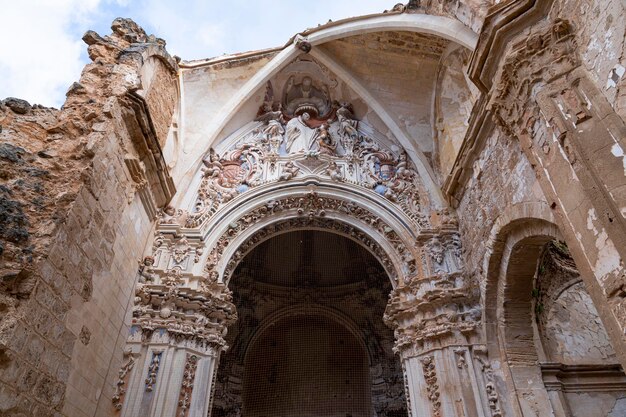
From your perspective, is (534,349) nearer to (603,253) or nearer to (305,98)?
(603,253)

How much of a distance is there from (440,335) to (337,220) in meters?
2.63

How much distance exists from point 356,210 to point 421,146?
1875 mm

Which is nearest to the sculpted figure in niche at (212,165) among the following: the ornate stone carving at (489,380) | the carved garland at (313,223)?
the carved garland at (313,223)

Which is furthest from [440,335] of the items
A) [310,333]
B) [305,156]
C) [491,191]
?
[310,333]

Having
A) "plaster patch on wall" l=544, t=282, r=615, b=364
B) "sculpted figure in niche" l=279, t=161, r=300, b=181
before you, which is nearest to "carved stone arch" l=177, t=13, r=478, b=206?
"sculpted figure in niche" l=279, t=161, r=300, b=181

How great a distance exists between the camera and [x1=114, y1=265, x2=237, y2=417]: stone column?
5.21m

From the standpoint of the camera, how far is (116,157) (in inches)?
Result: 187

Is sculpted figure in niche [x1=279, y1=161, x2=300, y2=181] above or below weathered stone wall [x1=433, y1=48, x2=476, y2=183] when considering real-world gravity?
below

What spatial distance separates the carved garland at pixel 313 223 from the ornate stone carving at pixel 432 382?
148 centimetres

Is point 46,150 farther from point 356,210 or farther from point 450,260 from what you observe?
point 450,260

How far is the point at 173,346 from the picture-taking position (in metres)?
5.58

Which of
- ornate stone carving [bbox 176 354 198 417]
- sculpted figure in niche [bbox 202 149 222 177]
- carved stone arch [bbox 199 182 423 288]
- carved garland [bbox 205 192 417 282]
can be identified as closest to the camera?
ornate stone carving [bbox 176 354 198 417]

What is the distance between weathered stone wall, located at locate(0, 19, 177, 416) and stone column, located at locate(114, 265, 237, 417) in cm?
26

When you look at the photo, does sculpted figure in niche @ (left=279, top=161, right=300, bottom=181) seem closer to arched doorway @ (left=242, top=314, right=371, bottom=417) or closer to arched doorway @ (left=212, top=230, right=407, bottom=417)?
arched doorway @ (left=212, top=230, right=407, bottom=417)
